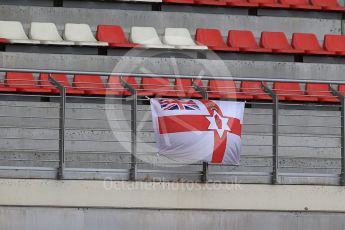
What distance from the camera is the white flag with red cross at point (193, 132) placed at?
821 centimetres

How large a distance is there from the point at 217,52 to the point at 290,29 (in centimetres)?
159

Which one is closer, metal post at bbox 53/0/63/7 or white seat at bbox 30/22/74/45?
white seat at bbox 30/22/74/45

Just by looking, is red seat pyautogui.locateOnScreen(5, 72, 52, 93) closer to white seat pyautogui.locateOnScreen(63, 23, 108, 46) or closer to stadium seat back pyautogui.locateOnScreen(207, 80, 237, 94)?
white seat pyautogui.locateOnScreen(63, 23, 108, 46)

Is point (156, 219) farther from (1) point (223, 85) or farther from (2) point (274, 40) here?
(2) point (274, 40)

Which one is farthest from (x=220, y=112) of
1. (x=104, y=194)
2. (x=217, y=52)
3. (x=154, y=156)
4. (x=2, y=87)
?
(x=217, y=52)

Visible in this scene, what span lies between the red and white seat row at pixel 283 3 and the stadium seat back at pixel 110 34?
3.30ft

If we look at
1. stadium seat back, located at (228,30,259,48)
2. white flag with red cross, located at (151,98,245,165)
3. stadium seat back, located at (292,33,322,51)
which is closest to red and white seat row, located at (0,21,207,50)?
stadium seat back, located at (228,30,259,48)

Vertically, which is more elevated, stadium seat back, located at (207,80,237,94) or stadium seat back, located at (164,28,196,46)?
stadium seat back, located at (164,28,196,46)

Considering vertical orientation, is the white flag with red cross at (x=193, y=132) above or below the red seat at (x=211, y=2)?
below

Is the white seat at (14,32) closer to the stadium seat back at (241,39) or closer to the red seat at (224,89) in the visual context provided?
the red seat at (224,89)

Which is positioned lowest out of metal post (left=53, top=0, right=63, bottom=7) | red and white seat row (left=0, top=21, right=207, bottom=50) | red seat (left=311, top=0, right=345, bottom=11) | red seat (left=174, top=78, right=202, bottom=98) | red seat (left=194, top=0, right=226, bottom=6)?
red seat (left=174, top=78, right=202, bottom=98)

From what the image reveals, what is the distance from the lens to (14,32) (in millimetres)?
12352

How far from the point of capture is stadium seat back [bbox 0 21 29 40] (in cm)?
1228

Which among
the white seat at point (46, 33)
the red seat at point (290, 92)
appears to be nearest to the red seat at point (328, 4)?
the red seat at point (290, 92)
